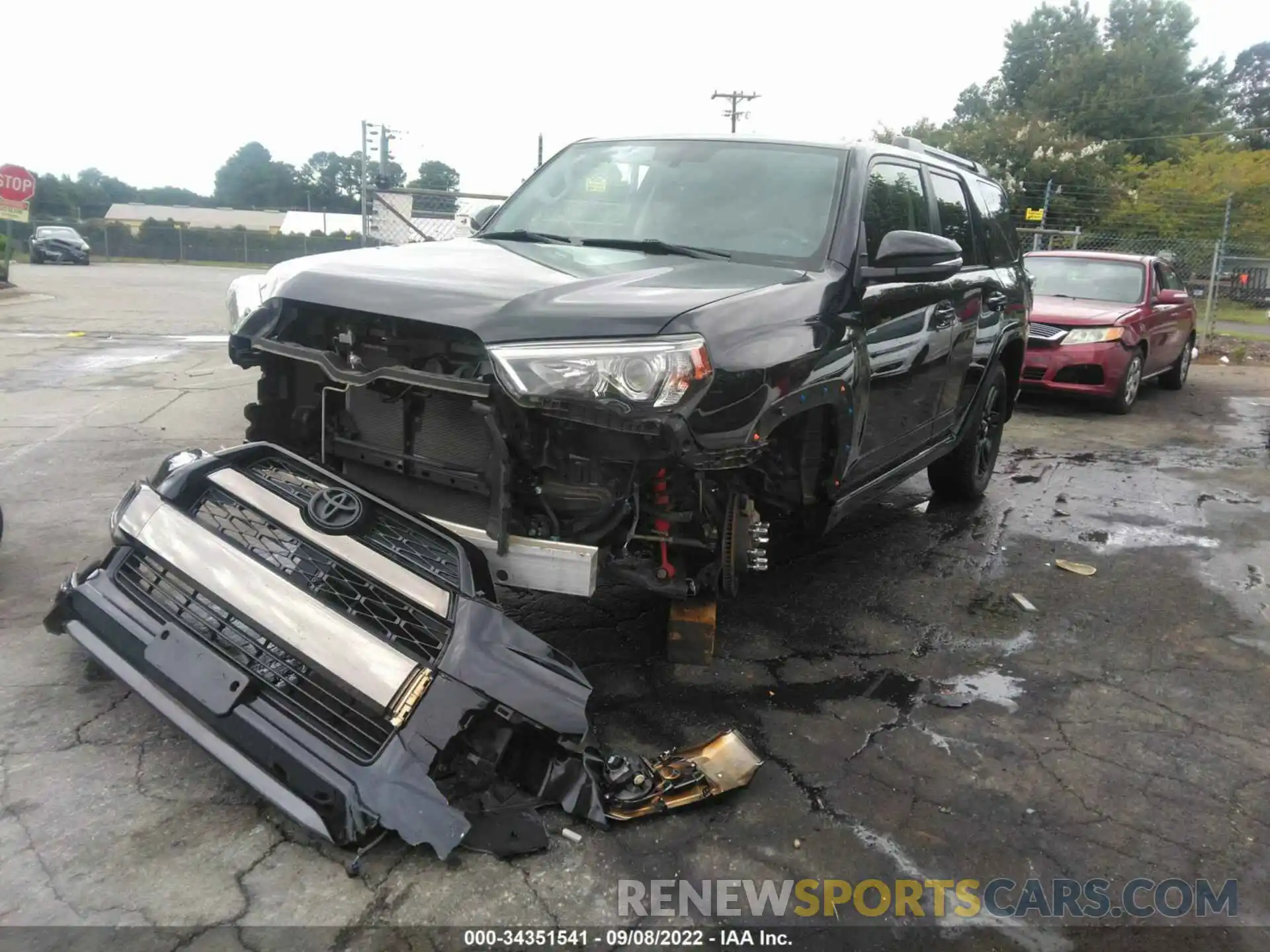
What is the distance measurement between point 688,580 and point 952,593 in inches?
81.1

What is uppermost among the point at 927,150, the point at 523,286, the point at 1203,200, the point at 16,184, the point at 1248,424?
the point at 1203,200

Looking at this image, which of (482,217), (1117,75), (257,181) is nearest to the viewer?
(482,217)

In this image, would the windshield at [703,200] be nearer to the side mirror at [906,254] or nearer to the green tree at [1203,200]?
the side mirror at [906,254]

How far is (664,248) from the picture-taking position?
386 centimetres

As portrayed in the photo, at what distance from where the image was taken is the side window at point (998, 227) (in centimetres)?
579

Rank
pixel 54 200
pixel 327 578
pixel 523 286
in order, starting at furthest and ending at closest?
pixel 54 200
pixel 523 286
pixel 327 578

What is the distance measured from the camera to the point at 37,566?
4375 millimetres

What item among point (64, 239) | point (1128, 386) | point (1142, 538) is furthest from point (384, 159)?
point (64, 239)

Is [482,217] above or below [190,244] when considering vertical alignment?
above

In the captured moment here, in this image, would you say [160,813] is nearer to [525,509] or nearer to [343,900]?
[343,900]

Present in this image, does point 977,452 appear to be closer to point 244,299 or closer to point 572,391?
point 572,391

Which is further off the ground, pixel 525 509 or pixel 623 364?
pixel 623 364

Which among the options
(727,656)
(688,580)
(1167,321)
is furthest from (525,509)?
(1167,321)

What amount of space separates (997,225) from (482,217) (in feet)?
10.3
